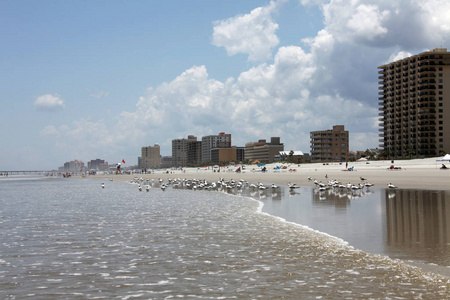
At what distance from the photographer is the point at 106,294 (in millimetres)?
8469

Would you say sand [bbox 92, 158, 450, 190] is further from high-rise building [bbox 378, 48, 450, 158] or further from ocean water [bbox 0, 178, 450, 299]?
high-rise building [bbox 378, 48, 450, 158]

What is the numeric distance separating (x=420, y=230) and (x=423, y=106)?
13861 centimetres

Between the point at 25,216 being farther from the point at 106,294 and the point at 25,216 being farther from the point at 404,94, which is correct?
the point at 404,94

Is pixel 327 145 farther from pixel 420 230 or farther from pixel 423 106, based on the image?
pixel 420 230

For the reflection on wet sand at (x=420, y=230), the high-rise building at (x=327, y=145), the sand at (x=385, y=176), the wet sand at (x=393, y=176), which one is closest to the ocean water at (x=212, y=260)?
the reflection on wet sand at (x=420, y=230)

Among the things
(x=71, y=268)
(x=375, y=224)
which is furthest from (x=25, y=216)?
(x=375, y=224)

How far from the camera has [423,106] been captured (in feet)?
451

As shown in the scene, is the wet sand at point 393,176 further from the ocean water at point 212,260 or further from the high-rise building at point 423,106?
the high-rise building at point 423,106

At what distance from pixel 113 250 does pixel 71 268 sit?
230 centimetres

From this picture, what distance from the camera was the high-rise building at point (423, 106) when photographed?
134 m

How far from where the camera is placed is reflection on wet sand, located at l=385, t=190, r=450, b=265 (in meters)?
11.4

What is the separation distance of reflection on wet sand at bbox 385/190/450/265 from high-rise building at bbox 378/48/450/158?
403 feet

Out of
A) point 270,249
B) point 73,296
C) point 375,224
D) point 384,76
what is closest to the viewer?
point 73,296

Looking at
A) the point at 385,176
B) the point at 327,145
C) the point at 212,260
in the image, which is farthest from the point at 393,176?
the point at 327,145
